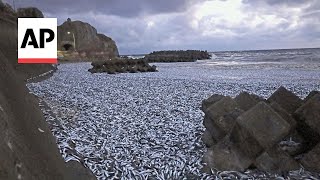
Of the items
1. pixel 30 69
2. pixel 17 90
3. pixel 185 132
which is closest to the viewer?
pixel 17 90

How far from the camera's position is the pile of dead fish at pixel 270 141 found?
540 cm

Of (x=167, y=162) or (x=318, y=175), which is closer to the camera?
(x=318, y=175)

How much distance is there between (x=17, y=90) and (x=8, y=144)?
1890 millimetres

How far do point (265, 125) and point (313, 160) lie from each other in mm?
1010

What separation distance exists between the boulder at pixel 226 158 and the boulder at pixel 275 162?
0.60 ft

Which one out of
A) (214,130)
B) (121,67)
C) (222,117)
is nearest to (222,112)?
(222,117)

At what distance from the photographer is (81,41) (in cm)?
9794

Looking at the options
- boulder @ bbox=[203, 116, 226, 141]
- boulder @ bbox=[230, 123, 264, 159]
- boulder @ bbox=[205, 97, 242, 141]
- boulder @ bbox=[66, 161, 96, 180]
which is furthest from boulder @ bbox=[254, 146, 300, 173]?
boulder @ bbox=[66, 161, 96, 180]

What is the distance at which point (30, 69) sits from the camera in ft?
71.1

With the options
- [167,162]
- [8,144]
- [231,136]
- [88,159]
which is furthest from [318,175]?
[8,144]

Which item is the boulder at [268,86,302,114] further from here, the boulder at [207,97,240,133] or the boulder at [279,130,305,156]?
the boulder at [207,97,240,133]

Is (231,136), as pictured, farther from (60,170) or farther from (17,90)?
(17,90)

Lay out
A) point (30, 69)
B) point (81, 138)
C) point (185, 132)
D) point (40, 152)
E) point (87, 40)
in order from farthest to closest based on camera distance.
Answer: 1. point (87, 40)
2. point (30, 69)
3. point (185, 132)
4. point (81, 138)
5. point (40, 152)

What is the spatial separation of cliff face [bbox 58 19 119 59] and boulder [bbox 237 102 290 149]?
3488 inches
